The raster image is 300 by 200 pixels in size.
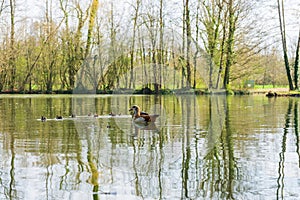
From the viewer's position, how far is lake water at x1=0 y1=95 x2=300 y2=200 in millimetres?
5277

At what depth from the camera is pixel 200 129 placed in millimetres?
10945

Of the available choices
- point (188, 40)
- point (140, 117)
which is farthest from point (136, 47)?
point (140, 117)

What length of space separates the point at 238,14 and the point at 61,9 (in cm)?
1334

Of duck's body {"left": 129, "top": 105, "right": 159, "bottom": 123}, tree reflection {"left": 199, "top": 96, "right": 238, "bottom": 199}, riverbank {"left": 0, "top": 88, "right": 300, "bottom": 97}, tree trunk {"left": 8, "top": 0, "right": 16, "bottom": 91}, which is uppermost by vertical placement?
tree trunk {"left": 8, "top": 0, "right": 16, "bottom": 91}

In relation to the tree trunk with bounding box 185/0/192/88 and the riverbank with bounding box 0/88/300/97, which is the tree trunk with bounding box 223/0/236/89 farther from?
the tree trunk with bounding box 185/0/192/88

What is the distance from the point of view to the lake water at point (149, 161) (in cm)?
528

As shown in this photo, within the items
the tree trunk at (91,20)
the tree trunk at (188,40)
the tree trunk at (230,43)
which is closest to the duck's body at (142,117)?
the tree trunk at (188,40)

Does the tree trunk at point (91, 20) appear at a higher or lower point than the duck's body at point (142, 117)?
higher

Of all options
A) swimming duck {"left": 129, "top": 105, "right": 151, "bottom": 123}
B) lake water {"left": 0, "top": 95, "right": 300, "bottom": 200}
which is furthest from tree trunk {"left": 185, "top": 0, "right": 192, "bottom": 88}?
lake water {"left": 0, "top": 95, "right": 300, "bottom": 200}

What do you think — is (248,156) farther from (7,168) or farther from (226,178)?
(7,168)

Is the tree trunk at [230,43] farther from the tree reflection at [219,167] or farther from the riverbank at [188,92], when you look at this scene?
the tree reflection at [219,167]

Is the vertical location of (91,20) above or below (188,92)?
above

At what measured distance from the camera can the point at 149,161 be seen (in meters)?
6.93

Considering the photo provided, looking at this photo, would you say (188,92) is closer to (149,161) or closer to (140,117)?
(140,117)
